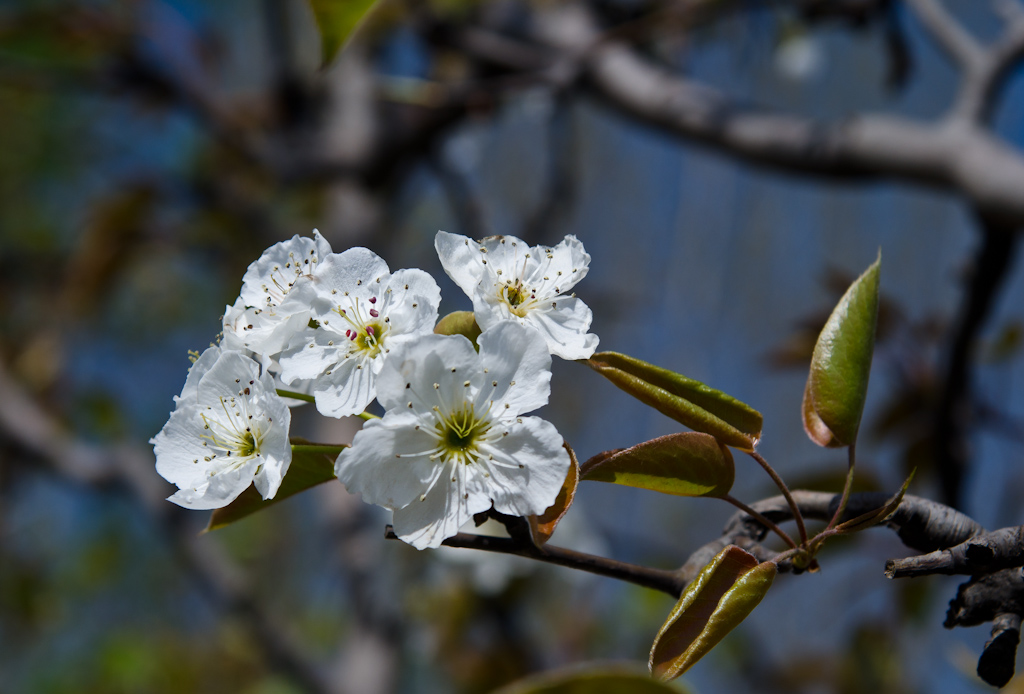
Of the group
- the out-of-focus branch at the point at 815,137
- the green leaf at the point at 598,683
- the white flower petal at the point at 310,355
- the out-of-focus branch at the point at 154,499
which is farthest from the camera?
the out-of-focus branch at the point at 154,499

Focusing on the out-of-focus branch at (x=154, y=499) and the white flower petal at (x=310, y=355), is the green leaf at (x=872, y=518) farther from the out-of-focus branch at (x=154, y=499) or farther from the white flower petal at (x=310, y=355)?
the out-of-focus branch at (x=154, y=499)

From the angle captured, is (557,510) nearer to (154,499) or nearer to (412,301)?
(412,301)

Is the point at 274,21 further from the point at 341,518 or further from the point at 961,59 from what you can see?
the point at 961,59

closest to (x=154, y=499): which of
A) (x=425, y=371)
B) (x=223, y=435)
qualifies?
(x=223, y=435)

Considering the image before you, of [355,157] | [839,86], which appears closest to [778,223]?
[839,86]

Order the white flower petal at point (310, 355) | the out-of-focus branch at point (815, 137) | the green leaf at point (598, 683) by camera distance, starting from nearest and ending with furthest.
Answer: the green leaf at point (598, 683), the white flower petal at point (310, 355), the out-of-focus branch at point (815, 137)

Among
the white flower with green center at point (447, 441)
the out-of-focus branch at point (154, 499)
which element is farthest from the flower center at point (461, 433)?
the out-of-focus branch at point (154, 499)
